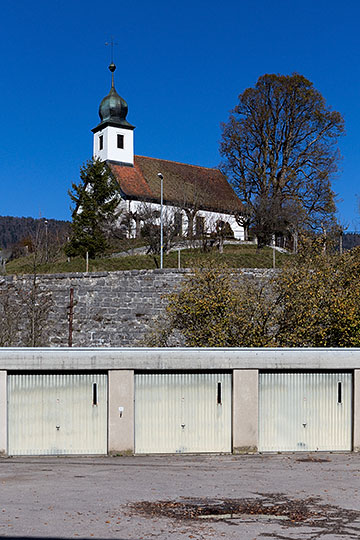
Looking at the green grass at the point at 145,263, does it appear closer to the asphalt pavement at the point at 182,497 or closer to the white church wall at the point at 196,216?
the white church wall at the point at 196,216

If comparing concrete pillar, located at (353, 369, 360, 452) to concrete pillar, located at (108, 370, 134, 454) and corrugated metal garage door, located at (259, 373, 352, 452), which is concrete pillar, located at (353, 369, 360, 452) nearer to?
corrugated metal garage door, located at (259, 373, 352, 452)

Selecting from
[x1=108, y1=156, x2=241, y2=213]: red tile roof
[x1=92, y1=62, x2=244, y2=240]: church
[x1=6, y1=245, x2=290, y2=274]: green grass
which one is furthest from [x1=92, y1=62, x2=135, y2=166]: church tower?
[x1=6, y1=245, x2=290, y2=274]: green grass

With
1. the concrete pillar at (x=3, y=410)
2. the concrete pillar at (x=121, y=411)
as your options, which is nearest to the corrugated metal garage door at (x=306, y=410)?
the concrete pillar at (x=121, y=411)

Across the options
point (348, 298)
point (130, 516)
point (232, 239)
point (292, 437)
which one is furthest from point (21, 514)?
point (232, 239)

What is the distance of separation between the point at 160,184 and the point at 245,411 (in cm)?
4056

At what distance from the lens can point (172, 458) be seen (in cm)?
1498

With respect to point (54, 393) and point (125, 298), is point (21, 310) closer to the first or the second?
point (125, 298)

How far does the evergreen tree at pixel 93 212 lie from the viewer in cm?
3900

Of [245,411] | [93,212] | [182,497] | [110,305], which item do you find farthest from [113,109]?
[182,497]

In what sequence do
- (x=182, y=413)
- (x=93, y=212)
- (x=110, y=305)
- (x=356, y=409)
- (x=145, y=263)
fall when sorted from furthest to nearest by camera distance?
(x=93, y=212), (x=145, y=263), (x=110, y=305), (x=356, y=409), (x=182, y=413)

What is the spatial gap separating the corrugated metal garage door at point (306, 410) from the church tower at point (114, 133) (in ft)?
140

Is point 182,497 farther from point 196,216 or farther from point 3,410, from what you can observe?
point 196,216

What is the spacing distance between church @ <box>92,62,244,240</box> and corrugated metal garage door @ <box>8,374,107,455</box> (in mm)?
31118

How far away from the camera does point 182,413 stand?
1547cm
